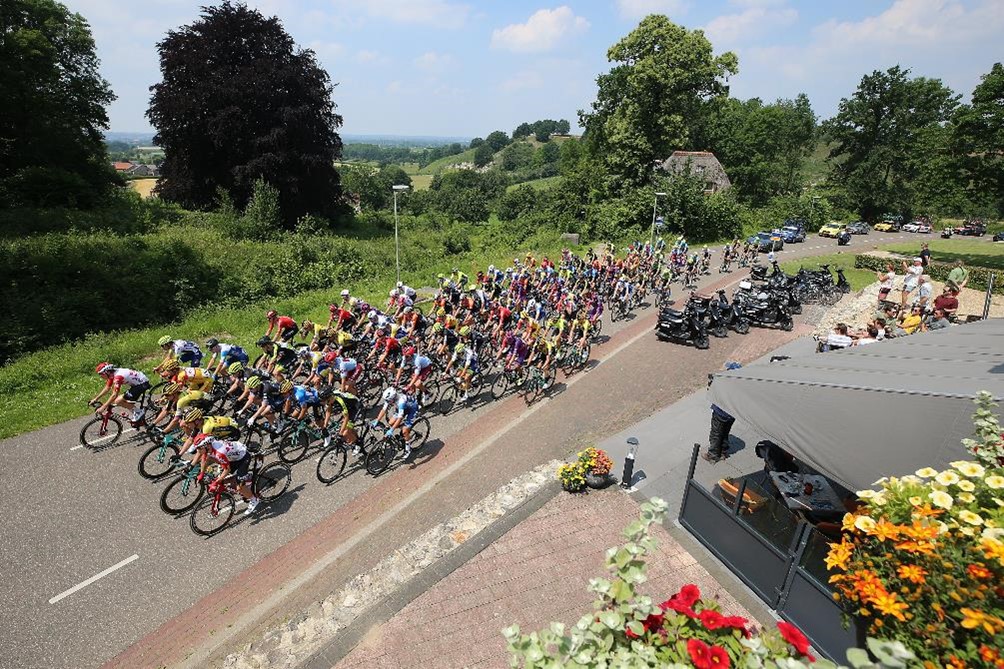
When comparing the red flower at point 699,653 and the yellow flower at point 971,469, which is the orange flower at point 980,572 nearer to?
the yellow flower at point 971,469

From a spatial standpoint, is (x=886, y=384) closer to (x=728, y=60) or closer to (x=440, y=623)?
(x=440, y=623)

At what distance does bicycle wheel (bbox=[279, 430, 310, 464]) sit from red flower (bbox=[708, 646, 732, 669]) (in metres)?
9.50

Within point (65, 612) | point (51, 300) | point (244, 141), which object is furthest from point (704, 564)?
point (244, 141)

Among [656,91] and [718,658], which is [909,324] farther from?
[656,91]

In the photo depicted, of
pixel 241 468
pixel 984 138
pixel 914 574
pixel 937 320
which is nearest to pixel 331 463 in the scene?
pixel 241 468

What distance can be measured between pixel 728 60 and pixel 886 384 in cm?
4729

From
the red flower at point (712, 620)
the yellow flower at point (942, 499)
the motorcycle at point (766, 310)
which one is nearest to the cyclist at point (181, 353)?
the red flower at point (712, 620)

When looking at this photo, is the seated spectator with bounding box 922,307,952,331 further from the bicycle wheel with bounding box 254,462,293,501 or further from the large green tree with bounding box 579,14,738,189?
the large green tree with bounding box 579,14,738,189

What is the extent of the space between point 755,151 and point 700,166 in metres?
17.4

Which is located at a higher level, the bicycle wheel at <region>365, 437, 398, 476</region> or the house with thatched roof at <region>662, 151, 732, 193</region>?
the house with thatched roof at <region>662, 151, 732, 193</region>

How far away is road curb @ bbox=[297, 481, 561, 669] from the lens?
618cm

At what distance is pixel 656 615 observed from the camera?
293 centimetres

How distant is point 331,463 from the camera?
1000cm

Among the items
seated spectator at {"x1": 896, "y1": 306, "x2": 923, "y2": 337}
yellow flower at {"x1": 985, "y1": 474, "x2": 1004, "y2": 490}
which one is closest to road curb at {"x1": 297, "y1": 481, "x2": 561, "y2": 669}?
yellow flower at {"x1": 985, "y1": 474, "x2": 1004, "y2": 490}
